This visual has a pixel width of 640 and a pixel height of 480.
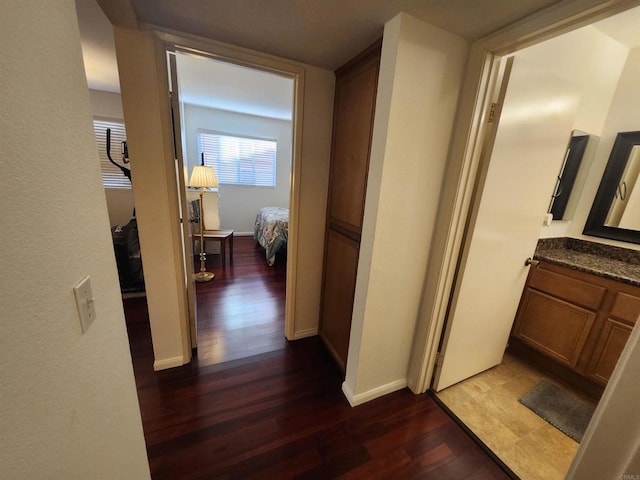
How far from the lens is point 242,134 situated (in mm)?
5031

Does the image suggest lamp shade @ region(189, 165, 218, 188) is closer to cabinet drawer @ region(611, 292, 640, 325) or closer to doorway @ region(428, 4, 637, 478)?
doorway @ region(428, 4, 637, 478)

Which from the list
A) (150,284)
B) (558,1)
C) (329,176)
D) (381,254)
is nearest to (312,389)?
(381,254)

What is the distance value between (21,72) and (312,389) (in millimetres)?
1906

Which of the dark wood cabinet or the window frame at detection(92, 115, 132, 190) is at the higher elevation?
the window frame at detection(92, 115, 132, 190)

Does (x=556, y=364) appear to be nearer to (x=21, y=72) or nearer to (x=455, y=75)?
(x=455, y=75)

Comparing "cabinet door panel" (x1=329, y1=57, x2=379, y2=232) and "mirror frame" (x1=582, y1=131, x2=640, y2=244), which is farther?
"mirror frame" (x1=582, y1=131, x2=640, y2=244)

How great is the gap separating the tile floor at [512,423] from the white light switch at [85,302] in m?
1.98

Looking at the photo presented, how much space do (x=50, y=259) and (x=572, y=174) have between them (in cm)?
314

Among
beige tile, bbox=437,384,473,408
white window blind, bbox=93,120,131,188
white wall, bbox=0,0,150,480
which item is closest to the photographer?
white wall, bbox=0,0,150,480

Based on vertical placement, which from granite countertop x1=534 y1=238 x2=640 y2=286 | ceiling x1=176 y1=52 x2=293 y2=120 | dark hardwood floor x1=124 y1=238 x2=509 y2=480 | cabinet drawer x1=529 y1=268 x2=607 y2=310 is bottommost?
dark hardwood floor x1=124 y1=238 x2=509 y2=480

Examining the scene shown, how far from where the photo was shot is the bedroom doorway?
199 cm

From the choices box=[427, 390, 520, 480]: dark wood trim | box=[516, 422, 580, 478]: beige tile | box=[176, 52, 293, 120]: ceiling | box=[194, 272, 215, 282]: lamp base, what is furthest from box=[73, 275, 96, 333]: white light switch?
box=[194, 272, 215, 282]: lamp base

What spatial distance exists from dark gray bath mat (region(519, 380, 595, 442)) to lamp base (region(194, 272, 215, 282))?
10.8ft

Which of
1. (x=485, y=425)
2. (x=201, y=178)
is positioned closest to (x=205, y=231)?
(x=201, y=178)
